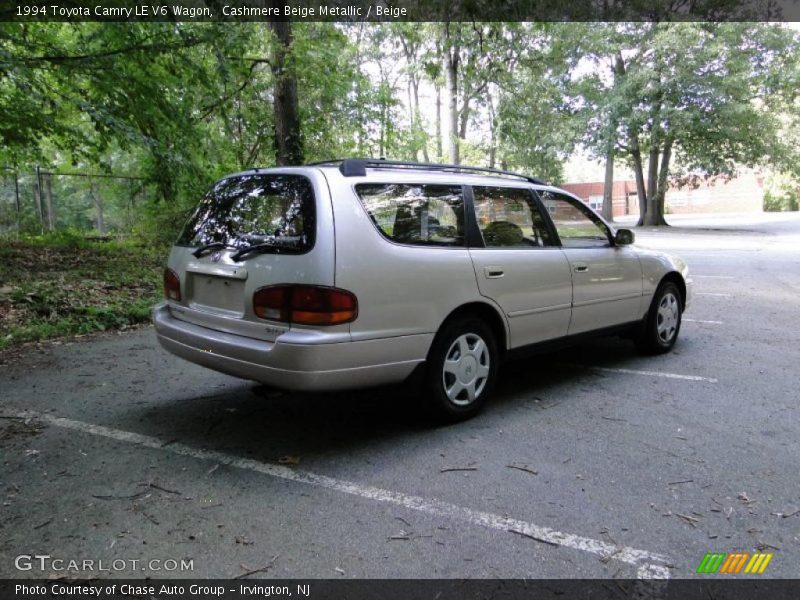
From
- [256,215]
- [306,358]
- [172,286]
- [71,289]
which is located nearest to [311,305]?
[306,358]

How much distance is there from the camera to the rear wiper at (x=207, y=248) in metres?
3.73

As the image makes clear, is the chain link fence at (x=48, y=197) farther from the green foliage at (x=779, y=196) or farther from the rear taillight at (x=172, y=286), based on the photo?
the green foliage at (x=779, y=196)

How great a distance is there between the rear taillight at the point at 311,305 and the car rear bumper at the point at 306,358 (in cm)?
12

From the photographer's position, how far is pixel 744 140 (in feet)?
86.5

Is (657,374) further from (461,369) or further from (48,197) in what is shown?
(48,197)

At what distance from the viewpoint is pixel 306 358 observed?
3174 millimetres

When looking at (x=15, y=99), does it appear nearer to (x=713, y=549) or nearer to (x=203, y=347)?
(x=203, y=347)

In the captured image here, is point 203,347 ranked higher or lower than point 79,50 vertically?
lower

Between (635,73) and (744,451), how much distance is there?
1051 inches

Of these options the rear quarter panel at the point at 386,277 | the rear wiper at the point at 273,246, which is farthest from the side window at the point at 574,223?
the rear wiper at the point at 273,246

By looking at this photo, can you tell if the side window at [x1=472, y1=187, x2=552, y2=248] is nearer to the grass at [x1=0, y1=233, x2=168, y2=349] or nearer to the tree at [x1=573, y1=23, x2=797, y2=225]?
the grass at [x1=0, y1=233, x2=168, y2=349]

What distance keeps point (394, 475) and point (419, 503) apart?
338 mm

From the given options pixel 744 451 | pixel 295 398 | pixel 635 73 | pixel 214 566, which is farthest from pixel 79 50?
pixel 635 73

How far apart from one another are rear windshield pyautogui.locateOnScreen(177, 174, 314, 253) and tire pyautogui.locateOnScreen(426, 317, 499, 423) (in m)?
1.15
